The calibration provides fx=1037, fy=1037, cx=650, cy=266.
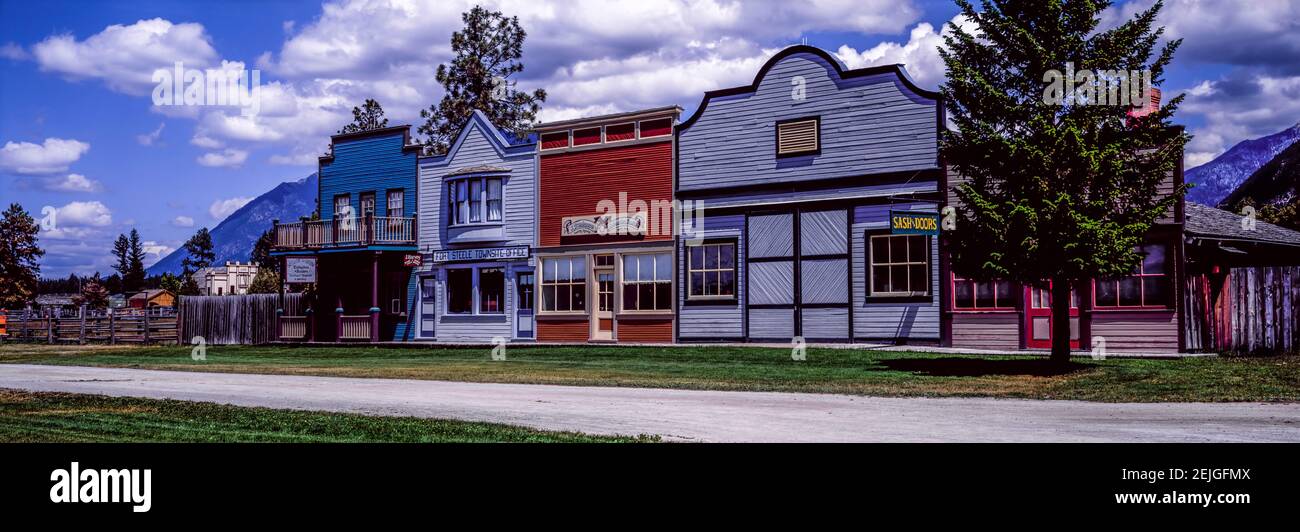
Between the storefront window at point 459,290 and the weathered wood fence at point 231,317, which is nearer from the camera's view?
the storefront window at point 459,290

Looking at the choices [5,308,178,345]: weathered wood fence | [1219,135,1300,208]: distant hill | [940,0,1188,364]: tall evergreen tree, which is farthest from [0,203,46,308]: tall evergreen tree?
[1219,135,1300,208]: distant hill

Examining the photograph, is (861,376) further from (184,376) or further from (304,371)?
(184,376)

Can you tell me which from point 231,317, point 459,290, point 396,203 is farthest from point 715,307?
point 231,317

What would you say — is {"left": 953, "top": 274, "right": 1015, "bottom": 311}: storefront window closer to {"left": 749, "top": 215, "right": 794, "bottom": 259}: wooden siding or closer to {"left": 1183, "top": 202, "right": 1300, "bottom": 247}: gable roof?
{"left": 1183, "top": 202, "right": 1300, "bottom": 247}: gable roof

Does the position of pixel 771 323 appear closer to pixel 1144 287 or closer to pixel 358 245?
pixel 1144 287

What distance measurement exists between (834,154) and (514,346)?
1168 cm

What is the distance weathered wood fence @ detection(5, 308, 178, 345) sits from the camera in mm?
42812

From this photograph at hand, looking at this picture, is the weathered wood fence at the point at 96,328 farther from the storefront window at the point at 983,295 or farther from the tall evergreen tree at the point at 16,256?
the storefront window at the point at 983,295

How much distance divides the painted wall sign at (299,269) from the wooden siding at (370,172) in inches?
81.2

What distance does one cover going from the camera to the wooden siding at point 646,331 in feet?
105

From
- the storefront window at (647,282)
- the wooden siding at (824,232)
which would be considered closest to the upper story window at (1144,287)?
the wooden siding at (824,232)

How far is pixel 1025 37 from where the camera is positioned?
18.5 meters

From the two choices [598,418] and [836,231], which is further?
[836,231]
